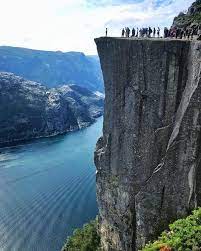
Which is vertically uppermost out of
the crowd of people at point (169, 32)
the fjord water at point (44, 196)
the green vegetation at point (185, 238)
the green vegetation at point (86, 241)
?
the crowd of people at point (169, 32)

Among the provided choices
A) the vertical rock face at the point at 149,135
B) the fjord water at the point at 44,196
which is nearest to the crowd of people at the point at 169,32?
the vertical rock face at the point at 149,135

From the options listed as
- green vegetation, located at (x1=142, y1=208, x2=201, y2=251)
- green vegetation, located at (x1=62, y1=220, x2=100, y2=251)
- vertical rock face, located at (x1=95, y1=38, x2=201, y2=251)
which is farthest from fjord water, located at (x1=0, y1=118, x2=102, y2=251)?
green vegetation, located at (x1=142, y1=208, x2=201, y2=251)

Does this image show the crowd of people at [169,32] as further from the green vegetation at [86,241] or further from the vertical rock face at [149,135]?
the green vegetation at [86,241]

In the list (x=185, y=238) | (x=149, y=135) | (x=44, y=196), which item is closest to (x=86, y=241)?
(x=149, y=135)

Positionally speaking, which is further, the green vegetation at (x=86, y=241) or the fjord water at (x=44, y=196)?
the fjord water at (x=44, y=196)

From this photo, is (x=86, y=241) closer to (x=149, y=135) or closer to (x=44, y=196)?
(x=149, y=135)

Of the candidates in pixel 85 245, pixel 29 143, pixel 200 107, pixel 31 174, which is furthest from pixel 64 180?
pixel 200 107

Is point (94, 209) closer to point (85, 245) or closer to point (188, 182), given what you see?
point (85, 245)
